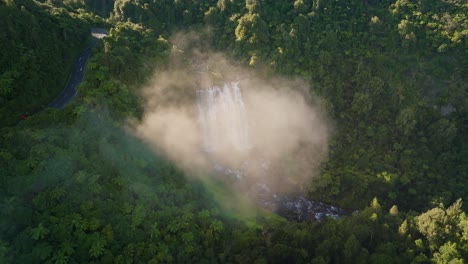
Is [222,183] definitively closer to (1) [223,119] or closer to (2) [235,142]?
(2) [235,142]

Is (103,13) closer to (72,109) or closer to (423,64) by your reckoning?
(72,109)

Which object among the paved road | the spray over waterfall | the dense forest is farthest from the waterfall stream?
the paved road

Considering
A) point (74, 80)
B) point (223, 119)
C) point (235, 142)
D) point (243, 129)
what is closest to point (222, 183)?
point (235, 142)

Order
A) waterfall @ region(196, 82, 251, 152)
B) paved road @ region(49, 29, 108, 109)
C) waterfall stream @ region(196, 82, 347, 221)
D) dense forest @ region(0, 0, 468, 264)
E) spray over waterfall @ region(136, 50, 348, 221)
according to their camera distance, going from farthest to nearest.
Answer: waterfall @ region(196, 82, 251, 152), waterfall stream @ region(196, 82, 347, 221), spray over waterfall @ region(136, 50, 348, 221), paved road @ region(49, 29, 108, 109), dense forest @ region(0, 0, 468, 264)

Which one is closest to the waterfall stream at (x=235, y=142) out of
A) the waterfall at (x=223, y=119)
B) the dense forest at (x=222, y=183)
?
the waterfall at (x=223, y=119)

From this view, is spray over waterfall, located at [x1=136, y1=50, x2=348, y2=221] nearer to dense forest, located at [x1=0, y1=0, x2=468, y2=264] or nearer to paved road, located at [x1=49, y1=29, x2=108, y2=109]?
dense forest, located at [x1=0, y1=0, x2=468, y2=264]

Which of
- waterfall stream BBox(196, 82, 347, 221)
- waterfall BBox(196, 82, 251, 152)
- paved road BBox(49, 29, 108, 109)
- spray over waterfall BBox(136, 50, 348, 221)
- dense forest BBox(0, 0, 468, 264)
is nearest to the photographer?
dense forest BBox(0, 0, 468, 264)

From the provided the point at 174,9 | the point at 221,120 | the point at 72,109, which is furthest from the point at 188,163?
the point at 174,9
